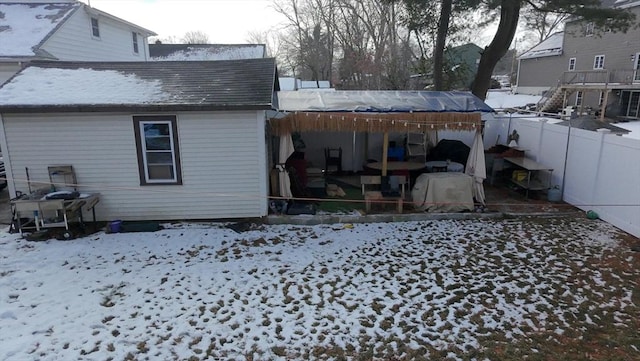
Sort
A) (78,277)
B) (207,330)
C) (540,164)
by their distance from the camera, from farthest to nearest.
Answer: (540,164), (78,277), (207,330)

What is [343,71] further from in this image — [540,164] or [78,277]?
[78,277]

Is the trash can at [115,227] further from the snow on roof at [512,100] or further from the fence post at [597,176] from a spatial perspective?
the snow on roof at [512,100]

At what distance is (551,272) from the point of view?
6258mm

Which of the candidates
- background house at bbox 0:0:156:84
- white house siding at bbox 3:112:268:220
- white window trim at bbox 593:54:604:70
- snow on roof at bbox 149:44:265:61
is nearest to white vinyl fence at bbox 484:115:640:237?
white house siding at bbox 3:112:268:220

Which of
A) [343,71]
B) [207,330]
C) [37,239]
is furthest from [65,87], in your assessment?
[343,71]

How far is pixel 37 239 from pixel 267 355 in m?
5.93

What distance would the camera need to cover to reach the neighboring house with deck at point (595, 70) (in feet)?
78.6

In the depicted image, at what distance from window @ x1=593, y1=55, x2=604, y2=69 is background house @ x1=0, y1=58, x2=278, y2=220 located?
28558 millimetres

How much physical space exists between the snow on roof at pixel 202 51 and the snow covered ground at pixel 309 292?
25978mm

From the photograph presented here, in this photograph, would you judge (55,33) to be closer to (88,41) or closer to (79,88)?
(88,41)

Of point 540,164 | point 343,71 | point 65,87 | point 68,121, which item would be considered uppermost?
point 343,71

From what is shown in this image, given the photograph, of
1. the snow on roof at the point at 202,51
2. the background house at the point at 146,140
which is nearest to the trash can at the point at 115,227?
the background house at the point at 146,140

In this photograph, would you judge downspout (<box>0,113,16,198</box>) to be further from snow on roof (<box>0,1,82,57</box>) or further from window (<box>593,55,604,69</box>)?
window (<box>593,55,604,69</box>)

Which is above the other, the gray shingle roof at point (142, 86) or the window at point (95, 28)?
the window at point (95, 28)
